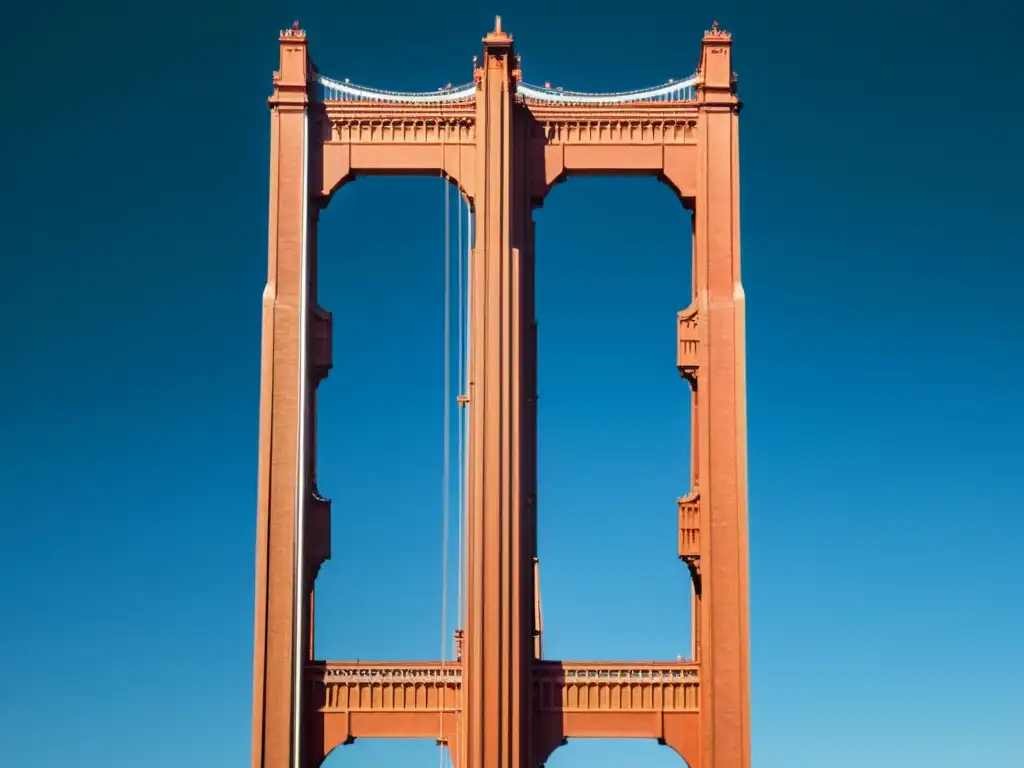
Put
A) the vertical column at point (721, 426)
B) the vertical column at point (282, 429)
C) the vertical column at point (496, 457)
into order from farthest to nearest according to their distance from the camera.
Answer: the vertical column at point (721, 426), the vertical column at point (282, 429), the vertical column at point (496, 457)

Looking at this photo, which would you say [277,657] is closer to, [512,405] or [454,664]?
[454,664]

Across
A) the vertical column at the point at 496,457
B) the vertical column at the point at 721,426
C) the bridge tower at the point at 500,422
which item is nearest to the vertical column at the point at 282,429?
the bridge tower at the point at 500,422

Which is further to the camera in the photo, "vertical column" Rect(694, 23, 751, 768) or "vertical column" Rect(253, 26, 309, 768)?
"vertical column" Rect(694, 23, 751, 768)

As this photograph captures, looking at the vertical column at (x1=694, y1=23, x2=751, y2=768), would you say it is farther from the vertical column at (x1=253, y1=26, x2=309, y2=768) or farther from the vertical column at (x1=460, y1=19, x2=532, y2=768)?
the vertical column at (x1=253, y1=26, x2=309, y2=768)

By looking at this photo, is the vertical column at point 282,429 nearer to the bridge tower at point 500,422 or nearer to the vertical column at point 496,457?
the bridge tower at point 500,422

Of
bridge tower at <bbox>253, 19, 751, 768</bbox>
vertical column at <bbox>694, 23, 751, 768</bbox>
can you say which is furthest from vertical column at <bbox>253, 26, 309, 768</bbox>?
vertical column at <bbox>694, 23, 751, 768</bbox>

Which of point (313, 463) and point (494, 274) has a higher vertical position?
point (494, 274)

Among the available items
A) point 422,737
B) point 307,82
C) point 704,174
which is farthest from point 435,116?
point 422,737
